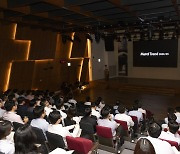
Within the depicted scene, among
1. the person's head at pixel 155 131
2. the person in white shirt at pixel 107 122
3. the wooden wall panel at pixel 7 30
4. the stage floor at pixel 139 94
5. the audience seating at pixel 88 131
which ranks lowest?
the stage floor at pixel 139 94

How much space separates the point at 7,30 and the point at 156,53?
433 inches

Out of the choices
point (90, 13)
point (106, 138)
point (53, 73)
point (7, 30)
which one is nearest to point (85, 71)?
point (53, 73)

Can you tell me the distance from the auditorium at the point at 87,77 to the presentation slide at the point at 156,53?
7 cm

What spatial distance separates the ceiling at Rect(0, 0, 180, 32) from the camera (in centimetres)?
674

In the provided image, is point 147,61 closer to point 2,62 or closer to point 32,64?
point 32,64

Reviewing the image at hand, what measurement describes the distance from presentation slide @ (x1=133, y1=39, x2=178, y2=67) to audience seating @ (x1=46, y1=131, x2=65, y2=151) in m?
14.0

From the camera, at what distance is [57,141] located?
11.9 feet

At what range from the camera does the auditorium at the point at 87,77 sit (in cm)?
375

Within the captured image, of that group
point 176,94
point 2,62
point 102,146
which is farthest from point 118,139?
point 176,94

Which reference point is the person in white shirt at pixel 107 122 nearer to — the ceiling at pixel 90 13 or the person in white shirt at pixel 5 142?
the person in white shirt at pixel 5 142

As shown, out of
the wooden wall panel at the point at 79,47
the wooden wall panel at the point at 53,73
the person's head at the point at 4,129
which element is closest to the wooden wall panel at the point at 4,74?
the wooden wall panel at the point at 53,73

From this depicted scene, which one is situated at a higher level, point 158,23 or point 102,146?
point 158,23

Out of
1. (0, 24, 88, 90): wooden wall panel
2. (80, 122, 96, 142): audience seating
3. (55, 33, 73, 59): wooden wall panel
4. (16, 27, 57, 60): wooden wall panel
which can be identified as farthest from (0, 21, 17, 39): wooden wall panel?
(80, 122, 96, 142): audience seating

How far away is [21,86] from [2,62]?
1.83m
